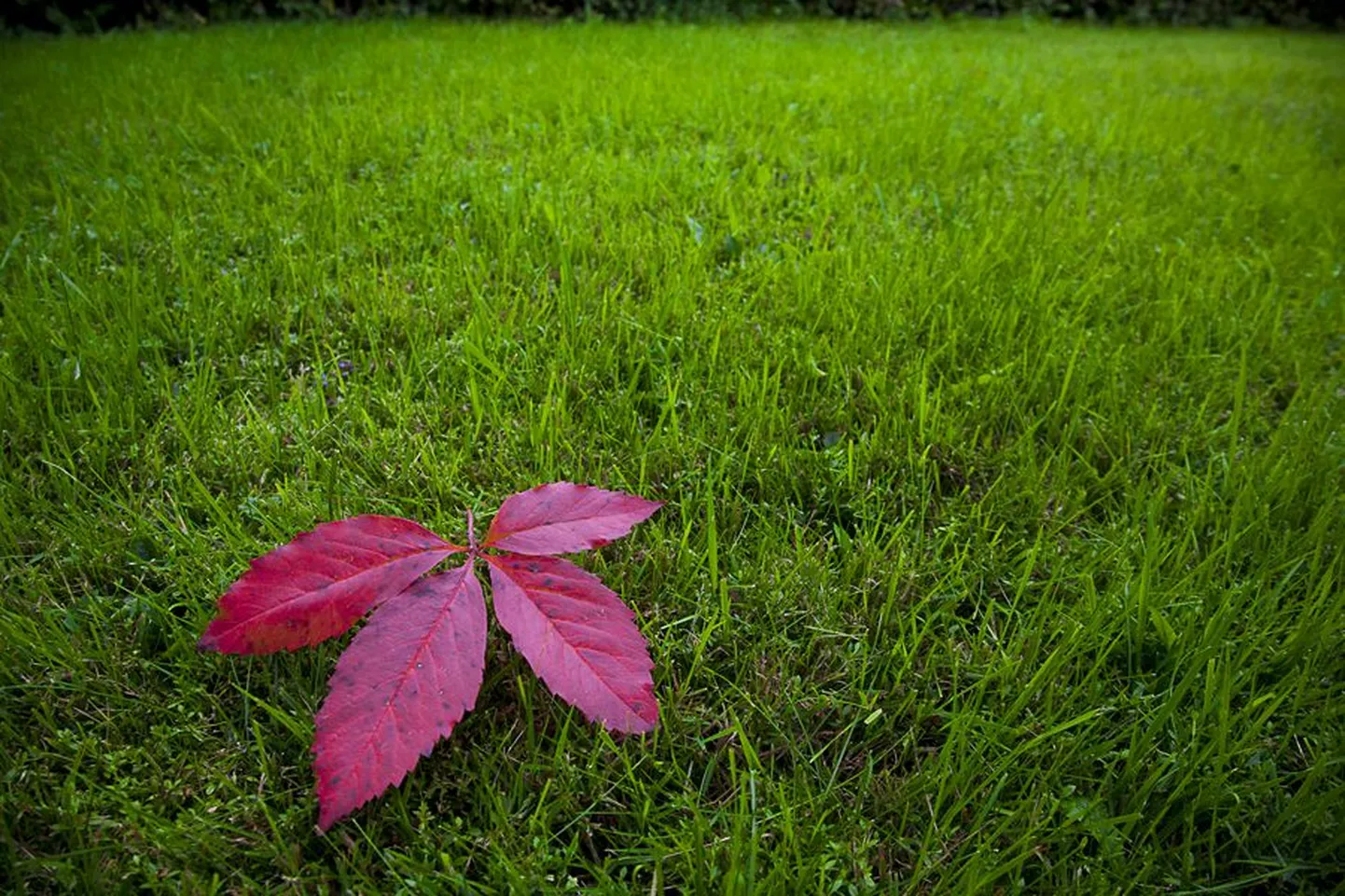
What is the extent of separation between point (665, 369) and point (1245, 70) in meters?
7.62

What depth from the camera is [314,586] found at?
3.37ft

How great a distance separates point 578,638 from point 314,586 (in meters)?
0.35

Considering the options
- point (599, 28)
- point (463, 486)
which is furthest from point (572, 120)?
point (599, 28)

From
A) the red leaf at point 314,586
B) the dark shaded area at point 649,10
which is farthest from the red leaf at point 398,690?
the dark shaded area at point 649,10

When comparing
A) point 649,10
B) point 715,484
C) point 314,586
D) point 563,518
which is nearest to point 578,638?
point 563,518

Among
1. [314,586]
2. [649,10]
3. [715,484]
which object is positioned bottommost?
[715,484]

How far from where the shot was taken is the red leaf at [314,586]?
3.26 ft

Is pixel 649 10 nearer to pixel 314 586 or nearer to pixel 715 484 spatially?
pixel 715 484

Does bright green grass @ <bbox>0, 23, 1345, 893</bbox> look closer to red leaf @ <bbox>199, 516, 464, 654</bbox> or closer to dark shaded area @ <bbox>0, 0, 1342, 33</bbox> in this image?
red leaf @ <bbox>199, 516, 464, 654</bbox>

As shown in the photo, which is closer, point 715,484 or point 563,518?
point 563,518

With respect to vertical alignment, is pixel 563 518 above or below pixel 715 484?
above

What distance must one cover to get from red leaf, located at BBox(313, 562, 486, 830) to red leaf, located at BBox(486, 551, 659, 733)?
52mm

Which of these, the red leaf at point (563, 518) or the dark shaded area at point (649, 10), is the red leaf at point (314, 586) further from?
the dark shaded area at point (649, 10)

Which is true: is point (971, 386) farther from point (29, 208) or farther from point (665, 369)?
point (29, 208)
